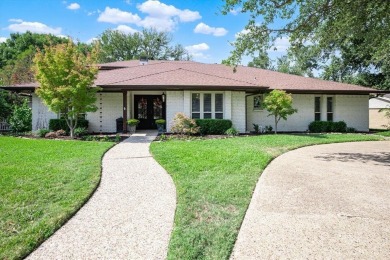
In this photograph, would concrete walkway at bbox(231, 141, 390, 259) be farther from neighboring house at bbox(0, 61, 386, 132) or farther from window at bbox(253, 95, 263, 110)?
Result: window at bbox(253, 95, 263, 110)

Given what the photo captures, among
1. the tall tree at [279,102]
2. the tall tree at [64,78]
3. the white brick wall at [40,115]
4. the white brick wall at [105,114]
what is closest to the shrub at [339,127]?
the tall tree at [279,102]

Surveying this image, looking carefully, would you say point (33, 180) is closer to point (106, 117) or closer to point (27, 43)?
point (106, 117)

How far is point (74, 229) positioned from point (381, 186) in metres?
5.64

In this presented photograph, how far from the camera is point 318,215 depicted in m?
4.18

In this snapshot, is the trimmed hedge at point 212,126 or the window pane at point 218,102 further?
the window pane at point 218,102

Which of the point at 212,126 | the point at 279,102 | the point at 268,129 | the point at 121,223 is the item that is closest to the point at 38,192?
the point at 121,223

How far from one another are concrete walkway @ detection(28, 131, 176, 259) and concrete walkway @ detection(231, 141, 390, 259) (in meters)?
1.10

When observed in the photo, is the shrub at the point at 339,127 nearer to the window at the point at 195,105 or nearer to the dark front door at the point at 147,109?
the window at the point at 195,105

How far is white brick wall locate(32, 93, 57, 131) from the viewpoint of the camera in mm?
16688

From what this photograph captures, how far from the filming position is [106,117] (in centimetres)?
1708

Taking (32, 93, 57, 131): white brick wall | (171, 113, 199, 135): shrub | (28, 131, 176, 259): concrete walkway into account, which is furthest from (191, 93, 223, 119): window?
(28, 131, 176, 259): concrete walkway

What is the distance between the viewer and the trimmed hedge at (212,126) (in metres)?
15.5

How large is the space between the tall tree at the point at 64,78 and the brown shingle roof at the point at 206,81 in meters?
2.26

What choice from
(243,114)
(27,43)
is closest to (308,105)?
(243,114)
